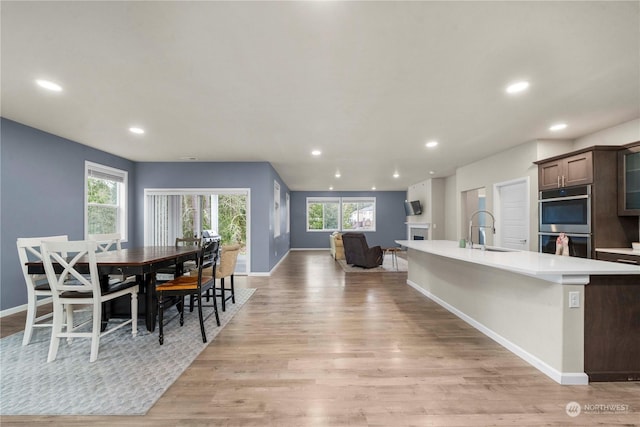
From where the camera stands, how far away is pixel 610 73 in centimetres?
235

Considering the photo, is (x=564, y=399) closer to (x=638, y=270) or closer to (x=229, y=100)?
(x=638, y=270)

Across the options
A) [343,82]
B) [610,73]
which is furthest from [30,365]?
[610,73]

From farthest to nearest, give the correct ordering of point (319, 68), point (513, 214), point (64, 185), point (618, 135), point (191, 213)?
1. point (191, 213)
2. point (513, 214)
3. point (64, 185)
4. point (618, 135)
5. point (319, 68)

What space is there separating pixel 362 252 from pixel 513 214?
3.24 m

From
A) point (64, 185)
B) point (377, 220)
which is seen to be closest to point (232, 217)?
point (64, 185)

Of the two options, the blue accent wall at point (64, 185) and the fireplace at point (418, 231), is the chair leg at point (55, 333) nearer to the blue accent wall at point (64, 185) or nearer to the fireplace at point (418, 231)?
the blue accent wall at point (64, 185)

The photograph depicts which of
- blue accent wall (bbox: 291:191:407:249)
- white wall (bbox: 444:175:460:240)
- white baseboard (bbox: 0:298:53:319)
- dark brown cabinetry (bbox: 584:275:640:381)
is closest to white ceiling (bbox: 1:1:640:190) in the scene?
dark brown cabinetry (bbox: 584:275:640:381)

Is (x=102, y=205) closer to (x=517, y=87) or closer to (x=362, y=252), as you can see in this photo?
(x=362, y=252)

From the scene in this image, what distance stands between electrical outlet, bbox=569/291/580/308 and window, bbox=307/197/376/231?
9383 mm

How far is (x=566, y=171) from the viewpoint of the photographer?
375cm

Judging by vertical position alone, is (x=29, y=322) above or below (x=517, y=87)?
below

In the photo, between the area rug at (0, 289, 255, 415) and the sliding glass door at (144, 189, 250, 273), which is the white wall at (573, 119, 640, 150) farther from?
the sliding glass door at (144, 189, 250, 273)

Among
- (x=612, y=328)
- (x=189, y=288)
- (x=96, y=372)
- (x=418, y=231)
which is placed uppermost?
(x=418, y=231)

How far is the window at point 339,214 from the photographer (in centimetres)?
1130
